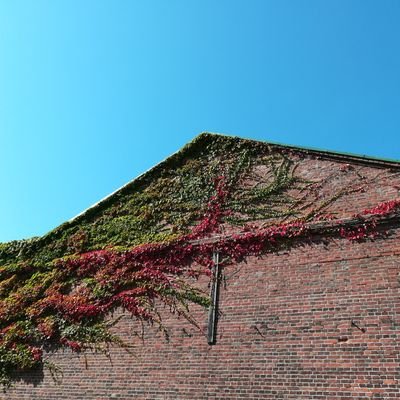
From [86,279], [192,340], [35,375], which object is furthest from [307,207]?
[35,375]

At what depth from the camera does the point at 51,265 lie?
13086 millimetres

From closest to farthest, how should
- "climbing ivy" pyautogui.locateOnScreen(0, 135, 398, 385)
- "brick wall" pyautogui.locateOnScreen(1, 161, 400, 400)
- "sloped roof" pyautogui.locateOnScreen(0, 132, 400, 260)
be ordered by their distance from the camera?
"brick wall" pyautogui.locateOnScreen(1, 161, 400, 400) → "climbing ivy" pyautogui.locateOnScreen(0, 135, 398, 385) → "sloped roof" pyautogui.locateOnScreen(0, 132, 400, 260)

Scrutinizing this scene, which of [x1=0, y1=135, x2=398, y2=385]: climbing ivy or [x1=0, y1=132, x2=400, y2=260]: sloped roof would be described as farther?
[x1=0, y1=132, x2=400, y2=260]: sloped roof

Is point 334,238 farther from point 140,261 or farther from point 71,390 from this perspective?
point 71,390

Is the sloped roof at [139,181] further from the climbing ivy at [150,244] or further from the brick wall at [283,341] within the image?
the brick wall at [283,341]

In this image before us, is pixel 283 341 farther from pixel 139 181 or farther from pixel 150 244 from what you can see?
pixel 139 181

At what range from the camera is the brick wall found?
26.4ft

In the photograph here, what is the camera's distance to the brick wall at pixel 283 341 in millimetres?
8047

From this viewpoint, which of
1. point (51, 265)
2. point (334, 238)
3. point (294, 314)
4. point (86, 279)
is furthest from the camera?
point (51, 265)

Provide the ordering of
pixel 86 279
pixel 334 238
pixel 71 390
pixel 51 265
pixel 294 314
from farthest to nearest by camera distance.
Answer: pixel 51 265 < pixel 86 279 < pixel 71 390 < pixel 334 238 < pixel 294 314

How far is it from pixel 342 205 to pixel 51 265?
329 inches

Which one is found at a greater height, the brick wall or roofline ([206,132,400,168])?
roofline ([206,132,400,168])

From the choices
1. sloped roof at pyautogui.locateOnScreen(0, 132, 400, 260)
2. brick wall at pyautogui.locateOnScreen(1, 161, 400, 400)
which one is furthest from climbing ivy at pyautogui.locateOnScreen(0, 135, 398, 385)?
brick wall at pyautogui.locateOnScreen(1, 161, 400, 400)

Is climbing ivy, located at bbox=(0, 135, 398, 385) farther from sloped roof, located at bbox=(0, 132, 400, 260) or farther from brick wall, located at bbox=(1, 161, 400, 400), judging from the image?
brick wall, located at bbox=(1, 161, 400, 400)
